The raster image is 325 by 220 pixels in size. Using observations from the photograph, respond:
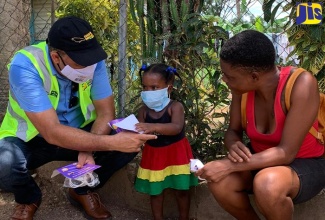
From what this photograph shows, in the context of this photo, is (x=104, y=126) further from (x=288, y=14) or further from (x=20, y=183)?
(x=288, y=14)

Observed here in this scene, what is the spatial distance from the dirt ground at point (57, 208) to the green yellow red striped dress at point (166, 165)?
1.25 feet

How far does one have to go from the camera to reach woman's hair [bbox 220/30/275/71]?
84.5 inches

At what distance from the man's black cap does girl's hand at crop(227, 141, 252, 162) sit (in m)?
0.91

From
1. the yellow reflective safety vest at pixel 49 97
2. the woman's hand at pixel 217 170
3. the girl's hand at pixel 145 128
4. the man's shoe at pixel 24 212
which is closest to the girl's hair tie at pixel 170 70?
the girl's hand at pixel 145 128

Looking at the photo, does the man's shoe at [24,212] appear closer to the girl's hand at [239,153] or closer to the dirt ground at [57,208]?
the dirt ground at [57,208]

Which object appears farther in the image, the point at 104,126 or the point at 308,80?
the point at 104,126

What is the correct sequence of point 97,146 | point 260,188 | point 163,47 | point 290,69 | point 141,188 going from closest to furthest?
1. point 260,188
2. point 290,69
3. point 97,146
4. point 141,188
5. point 163,47

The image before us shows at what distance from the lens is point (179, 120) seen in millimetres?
2748

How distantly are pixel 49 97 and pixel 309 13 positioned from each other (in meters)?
1.60

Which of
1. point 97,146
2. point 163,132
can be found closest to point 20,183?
point 97,146

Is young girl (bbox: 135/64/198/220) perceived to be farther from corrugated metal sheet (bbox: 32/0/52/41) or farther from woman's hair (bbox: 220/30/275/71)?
corrugated metal sheet (bbox: 32/0/52/41)

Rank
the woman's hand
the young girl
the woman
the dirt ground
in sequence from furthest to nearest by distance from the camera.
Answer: the dirt ground → the young girl → the woman's hand → the woman

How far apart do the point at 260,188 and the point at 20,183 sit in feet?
4.59

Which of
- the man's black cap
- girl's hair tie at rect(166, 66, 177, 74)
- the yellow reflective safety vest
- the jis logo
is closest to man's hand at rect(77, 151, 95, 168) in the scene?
the yellow reflective safety vest
